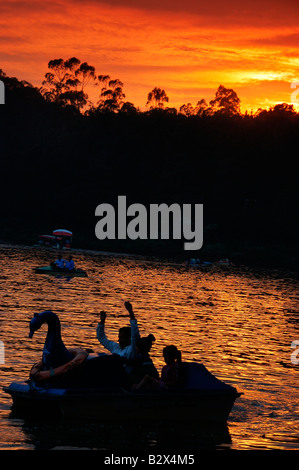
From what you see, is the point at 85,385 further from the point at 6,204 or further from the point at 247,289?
the point at 6,204

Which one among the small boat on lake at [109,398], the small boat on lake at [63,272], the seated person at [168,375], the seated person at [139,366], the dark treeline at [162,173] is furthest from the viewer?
the dark treeline at [162,173]

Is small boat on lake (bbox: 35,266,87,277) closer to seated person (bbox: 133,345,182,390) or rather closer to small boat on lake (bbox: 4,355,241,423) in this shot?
small boat on lake (bbox: 4,355,241,423)

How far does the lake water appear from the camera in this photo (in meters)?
14.8

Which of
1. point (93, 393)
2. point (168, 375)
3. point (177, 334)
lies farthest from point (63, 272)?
point (93, 393)

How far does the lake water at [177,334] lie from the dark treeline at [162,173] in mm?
46714

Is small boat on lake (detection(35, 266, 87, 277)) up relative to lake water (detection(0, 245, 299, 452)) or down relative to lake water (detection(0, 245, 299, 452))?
up

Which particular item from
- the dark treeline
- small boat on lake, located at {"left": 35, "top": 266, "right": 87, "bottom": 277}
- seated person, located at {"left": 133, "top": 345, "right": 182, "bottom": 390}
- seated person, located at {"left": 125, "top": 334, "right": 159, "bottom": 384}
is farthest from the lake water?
the dark treeline

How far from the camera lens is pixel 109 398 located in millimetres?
14945

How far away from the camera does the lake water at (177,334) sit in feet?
48.6

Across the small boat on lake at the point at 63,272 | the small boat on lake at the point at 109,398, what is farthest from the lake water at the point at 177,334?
the small boat on lake at the point at 63,272

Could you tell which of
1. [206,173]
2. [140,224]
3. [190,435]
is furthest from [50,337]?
[206,173]

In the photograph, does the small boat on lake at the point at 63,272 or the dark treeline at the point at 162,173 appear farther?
the dark treeline at the point at 162,173

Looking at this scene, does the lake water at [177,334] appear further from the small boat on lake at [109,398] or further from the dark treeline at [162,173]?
the dark treeline at [162,173]

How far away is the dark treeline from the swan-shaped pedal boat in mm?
88528
